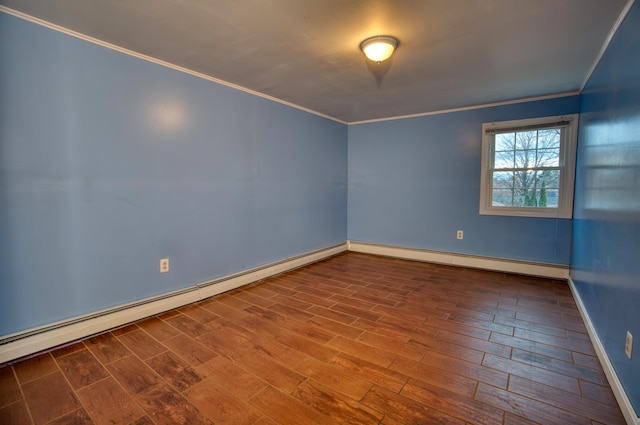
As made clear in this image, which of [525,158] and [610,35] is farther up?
[610,35]

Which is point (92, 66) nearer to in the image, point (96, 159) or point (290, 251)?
point (96, 159)

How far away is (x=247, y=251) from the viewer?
345 cm

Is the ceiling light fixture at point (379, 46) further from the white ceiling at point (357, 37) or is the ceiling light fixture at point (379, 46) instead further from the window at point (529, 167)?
the window at point (529, 167)

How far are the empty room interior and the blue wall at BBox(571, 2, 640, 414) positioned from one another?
0.08 ft

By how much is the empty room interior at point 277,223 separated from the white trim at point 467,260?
0.14 ft

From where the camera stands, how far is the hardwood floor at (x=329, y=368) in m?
1.50

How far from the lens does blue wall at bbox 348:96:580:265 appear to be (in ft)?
12.1

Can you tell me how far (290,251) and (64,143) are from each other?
8.70ft

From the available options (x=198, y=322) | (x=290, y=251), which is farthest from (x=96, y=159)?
(x=290, y=251)

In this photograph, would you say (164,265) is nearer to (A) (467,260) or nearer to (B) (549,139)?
(A) (467,260)

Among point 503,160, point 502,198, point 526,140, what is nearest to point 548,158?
point 526,140

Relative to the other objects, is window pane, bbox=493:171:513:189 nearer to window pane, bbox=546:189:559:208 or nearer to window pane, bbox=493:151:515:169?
window pane, bbox=493:151:515:169

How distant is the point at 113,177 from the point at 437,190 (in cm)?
399

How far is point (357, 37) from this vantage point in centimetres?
214
